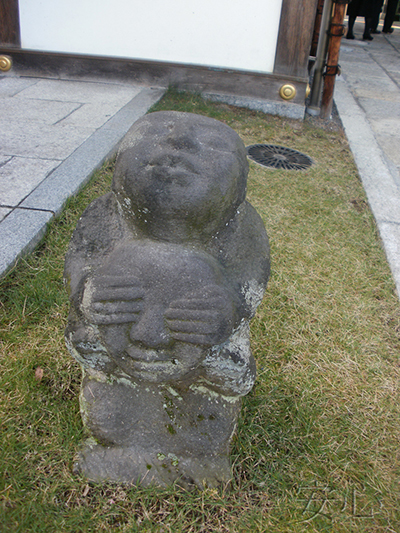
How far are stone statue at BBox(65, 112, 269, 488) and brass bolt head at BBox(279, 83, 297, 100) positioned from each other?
13.4 ft

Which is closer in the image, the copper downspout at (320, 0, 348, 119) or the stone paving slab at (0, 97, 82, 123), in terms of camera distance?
the stone paving slab at (0, 97, 82, 123)

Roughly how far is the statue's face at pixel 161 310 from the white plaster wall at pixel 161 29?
4.51m

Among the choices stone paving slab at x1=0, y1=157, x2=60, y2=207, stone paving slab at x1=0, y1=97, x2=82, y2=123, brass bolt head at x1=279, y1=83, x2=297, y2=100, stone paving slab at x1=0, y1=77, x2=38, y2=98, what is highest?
brass bolt head at x1=279, y1=83, x2=297, y2=100

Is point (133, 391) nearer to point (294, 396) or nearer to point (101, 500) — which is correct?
point (101, 500)

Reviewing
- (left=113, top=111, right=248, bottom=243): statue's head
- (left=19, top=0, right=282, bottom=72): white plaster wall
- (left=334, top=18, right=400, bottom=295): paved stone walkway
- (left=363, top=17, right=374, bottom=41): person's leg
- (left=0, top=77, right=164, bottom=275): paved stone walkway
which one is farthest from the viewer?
(left=363, top=17, right=374, bottom=41): person's leg

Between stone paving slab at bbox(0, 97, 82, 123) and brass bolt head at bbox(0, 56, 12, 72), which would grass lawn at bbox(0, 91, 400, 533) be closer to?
stone paving slab at bbox(0, 97, 82, 123)

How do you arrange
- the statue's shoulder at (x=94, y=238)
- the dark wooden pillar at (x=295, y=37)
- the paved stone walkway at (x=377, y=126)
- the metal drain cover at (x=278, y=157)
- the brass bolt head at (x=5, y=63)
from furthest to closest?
the brass bolt head at (x=5, y=63), the dark wooden pillar at (x=295, y=37), the metal drain cover at (x=278, y=157), the paved stone walkway at (x=377, y=126), the statue's shoulder at (x=94, y=238)

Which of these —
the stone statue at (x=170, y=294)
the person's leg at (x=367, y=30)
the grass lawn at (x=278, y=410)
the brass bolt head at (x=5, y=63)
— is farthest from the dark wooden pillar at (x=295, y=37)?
the person's leg at (x=367, y=30)

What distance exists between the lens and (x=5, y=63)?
211 inches

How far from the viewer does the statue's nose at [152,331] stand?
1236mm

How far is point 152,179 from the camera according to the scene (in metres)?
1.24

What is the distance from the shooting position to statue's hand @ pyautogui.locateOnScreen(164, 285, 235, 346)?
48.7 inches

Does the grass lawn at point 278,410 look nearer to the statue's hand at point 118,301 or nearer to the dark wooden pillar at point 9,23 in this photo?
the statue's hand at point 118,301

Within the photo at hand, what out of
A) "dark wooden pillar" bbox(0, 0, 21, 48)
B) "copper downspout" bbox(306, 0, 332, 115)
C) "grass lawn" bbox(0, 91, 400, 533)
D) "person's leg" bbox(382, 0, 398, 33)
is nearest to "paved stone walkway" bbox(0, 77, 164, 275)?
"grass lawn" bbox(0, 91, 400, 533)
